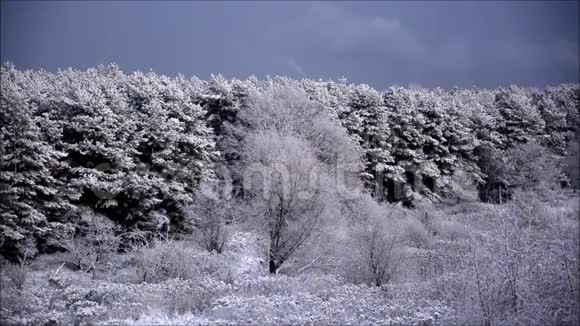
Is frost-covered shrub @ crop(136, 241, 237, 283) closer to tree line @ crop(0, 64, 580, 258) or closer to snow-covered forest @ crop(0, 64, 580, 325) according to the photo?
snow-covered forest @ crop(0, 64, 580, 325)

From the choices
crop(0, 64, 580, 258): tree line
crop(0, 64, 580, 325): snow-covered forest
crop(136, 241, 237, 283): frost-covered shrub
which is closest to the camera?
crop(0, 64, 580, 325): snow-covered forest

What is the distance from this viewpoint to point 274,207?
74.7ft

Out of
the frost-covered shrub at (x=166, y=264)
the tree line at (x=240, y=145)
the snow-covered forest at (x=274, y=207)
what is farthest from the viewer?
the tree line at (x=240, y=145)

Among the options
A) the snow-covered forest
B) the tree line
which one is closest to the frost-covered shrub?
the snow-covered forest

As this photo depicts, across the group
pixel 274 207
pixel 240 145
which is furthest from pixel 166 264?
pixel 240 145

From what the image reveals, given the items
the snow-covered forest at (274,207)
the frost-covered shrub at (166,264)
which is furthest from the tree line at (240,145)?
the frost-covered shrub at (166,264)

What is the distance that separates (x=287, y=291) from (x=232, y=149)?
59.8ft

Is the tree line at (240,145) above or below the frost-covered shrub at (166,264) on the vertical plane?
above

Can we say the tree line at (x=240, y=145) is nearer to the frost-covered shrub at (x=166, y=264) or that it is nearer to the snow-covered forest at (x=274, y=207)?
the snow-covered forest at (x=274, y=207)

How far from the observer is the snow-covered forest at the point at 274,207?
13.0 m

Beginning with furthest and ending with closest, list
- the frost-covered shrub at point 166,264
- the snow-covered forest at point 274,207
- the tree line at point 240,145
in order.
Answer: the tree line at point 240,145 < the frost-covered shrub at point 166,264 < the snow-covered forest at point 274,207

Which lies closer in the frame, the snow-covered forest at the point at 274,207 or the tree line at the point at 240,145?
the snow-covered forest at the point at 274,207

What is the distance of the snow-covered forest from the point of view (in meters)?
13.0

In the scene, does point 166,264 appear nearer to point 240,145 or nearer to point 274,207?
point 274,207
